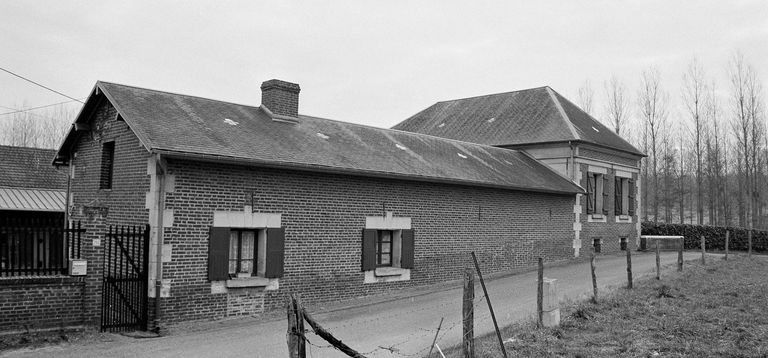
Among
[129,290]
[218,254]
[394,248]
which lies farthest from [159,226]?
[394,248]

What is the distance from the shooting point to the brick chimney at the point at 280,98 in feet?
51.1

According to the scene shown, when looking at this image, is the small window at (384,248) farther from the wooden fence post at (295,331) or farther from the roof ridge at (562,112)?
the roof ridge at (562,112)

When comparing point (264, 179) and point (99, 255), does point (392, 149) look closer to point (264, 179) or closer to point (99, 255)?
point (264, 179)

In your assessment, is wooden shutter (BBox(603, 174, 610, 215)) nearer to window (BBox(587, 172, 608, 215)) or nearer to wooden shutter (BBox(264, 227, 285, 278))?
window (BBox(587, 172, 608, 215))

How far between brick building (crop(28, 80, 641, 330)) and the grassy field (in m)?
4.74

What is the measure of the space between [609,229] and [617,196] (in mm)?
1632

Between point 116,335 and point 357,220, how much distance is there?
227 inches

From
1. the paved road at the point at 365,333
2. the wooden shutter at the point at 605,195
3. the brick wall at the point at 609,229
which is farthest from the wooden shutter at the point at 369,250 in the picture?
the wooden shutter at the point at 605,195

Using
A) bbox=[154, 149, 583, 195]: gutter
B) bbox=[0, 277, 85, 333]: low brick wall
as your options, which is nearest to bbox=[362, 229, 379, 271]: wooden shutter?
bbox=[154, 149, 583, 195]: gutter

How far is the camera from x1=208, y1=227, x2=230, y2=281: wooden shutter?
11516 mm

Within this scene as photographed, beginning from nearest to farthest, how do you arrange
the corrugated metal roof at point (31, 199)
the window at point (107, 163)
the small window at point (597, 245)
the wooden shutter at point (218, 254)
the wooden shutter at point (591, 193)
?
the wooden shutter at point (218, 254) → the window at point (107, 163) → the corrugated metal roof at point (31, 199) → the wooden shutter at point (591, 193) → the small window at point (597, 245)

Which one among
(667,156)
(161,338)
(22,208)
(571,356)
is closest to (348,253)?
(161,338)

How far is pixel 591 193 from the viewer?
23828mm

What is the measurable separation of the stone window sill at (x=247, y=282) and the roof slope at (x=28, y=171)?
13.1 meters
